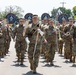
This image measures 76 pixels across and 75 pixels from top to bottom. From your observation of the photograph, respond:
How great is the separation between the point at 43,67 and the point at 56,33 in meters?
1.57

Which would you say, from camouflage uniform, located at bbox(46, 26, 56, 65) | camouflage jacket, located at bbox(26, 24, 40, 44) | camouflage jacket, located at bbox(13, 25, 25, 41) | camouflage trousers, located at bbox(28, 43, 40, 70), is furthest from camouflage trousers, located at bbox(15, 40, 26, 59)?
camouflage jacket, located at bbox(26, 24, 40, 44)

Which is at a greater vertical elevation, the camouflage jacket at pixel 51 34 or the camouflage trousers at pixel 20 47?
the camouflage jacket at pixel 51 34

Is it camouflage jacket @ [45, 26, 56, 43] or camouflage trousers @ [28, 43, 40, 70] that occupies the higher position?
camouflage jacket @ [45, 26, 56, 43]

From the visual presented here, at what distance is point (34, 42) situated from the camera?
1442 cm

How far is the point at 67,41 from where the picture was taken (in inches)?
760

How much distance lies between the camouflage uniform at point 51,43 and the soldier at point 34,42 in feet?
8.70

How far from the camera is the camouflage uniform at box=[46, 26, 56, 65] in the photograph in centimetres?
1703

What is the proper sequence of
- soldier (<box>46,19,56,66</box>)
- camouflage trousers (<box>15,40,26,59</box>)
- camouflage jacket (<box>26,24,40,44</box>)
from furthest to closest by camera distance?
1. camouflage trousers (<box>15,40,26,59</box>)
2. soldier (<box>46,19,56,66</box>)
3. camouflage jacket (<box>26,24,40,44</box>)

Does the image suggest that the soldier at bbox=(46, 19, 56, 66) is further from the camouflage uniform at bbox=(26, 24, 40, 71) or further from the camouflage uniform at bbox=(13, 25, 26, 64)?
the camouflage uniform at bbox=(26, 24, 40, 71)

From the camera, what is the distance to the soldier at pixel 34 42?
14242mm

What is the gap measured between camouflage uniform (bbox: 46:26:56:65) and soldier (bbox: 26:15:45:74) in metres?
2.65

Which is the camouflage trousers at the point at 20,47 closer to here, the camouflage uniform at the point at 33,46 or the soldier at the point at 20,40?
the soldier at the point at 20,40

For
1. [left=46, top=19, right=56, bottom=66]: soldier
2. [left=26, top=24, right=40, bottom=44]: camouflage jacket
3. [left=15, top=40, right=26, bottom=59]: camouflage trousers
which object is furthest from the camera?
[left=15, top=40, right=26, bottom=59]: camouflage trousers

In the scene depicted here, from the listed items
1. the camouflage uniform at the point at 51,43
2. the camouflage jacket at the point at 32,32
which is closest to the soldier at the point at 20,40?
the camouflage uniform at the point at 51,43
